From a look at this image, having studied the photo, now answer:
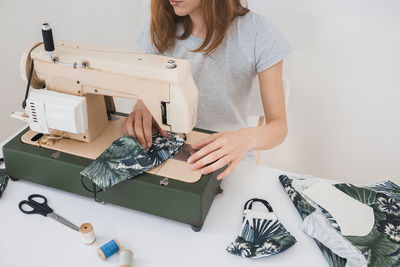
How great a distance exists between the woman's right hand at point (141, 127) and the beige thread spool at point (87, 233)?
326 mm

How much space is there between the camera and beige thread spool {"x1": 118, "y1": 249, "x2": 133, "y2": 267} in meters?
0.99

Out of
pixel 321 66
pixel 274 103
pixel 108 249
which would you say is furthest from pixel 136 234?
pixel 321 66

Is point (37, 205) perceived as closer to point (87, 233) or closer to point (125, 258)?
point (87, 233)

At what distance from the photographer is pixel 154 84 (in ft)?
3.53

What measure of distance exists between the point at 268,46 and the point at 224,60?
0.20m

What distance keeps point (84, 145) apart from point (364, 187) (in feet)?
3.21

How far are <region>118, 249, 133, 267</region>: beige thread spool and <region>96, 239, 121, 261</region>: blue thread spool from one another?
0.02 m

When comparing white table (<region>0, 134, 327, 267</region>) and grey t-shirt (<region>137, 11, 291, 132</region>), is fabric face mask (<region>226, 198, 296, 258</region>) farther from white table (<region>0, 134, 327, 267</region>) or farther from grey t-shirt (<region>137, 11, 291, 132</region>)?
grey t-shirt (<region>137, 11, 291, 132</region>)

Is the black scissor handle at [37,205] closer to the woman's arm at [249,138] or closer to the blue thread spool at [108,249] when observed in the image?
the blue thread spool at [108,249]

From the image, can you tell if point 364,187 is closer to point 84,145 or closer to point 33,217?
point 84,145

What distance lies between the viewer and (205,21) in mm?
1464

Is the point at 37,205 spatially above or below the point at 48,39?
below

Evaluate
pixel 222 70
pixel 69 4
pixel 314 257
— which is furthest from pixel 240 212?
pixel 69 4

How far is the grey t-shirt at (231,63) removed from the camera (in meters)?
1.51
